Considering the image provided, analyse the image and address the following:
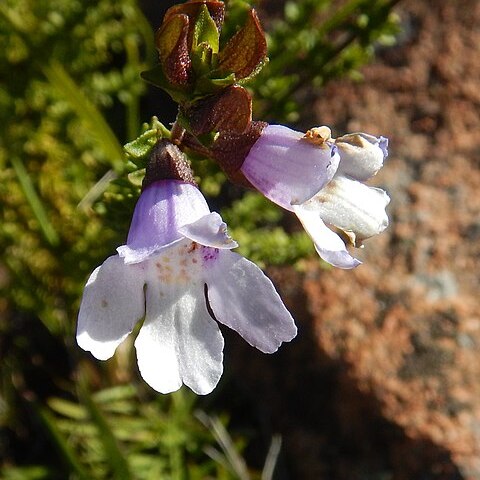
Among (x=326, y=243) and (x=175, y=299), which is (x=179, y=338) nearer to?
(x=175, y=299)

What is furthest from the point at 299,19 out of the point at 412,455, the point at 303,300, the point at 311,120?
the point at 412,455

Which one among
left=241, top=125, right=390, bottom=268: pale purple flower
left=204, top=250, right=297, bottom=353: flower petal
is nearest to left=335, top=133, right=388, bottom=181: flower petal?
left=241, top=125, right=390, bottom=268: pale purple flower

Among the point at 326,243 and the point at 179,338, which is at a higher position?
the point at 326,243

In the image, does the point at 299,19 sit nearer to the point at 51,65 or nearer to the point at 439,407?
the point at 51,65

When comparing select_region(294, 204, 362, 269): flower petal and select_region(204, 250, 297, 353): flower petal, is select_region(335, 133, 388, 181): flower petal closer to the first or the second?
select_region(294, 204, 362, 269): flower petal

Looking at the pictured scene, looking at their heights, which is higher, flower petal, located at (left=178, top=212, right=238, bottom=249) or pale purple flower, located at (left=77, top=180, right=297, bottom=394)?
flower petal, located at (left=178, top=212, right=238, bottom=249)

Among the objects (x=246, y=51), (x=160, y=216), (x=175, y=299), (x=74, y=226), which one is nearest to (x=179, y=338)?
(x=175, y=299)
